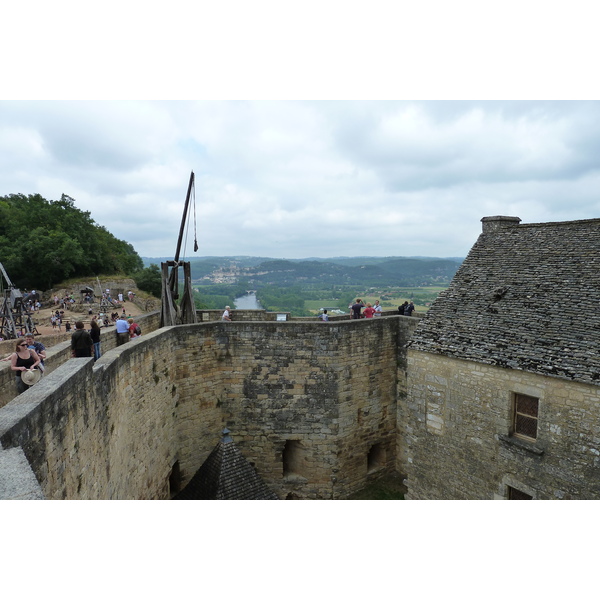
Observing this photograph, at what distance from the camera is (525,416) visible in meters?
8.80

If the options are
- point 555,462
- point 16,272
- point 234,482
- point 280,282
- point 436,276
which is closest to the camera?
point 555,462

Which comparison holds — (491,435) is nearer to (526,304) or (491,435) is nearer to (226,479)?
(526,304)

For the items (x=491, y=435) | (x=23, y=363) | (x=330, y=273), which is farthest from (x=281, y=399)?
(x=330, y=273)

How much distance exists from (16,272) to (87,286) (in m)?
7.33

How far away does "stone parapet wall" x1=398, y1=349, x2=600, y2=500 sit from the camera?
7.94 m

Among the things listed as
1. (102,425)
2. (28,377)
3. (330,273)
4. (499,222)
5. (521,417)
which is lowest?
(330,273)

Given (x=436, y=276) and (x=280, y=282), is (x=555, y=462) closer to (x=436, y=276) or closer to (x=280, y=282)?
(x=436, y=276)

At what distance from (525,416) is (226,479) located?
7.11 metres

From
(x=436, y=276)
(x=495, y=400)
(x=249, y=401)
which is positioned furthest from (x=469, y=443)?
(x=436, y=276)

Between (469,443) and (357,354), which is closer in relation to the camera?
(469,443)

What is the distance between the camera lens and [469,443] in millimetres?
9664

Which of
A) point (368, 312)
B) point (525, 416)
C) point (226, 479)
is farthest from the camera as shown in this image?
point (368, 312)

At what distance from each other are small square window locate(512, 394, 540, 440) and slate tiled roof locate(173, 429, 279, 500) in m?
6.36

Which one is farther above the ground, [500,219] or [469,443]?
[500,219]
